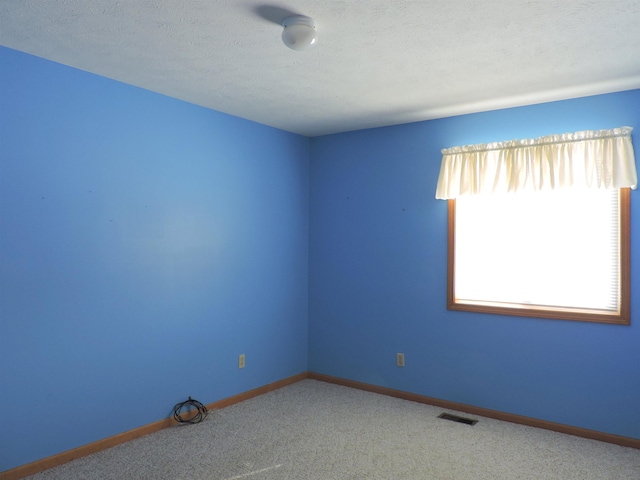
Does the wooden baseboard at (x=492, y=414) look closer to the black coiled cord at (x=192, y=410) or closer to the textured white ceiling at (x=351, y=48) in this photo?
the black coiled cord at (x=192, y=410)

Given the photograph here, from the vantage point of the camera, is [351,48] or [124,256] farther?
[124,256]

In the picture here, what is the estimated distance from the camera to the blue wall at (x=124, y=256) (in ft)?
8.87

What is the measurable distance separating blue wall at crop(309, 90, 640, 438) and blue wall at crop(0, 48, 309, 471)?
0.50m

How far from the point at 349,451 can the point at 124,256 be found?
1.95 meters

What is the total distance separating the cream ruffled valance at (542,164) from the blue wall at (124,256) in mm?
1630

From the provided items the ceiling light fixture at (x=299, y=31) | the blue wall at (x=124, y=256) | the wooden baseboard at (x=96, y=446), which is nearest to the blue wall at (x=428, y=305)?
the blue wall at (x=124, y=256)

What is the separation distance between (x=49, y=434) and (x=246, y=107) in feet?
8.51

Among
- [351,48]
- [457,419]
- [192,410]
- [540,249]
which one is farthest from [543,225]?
[192,410]

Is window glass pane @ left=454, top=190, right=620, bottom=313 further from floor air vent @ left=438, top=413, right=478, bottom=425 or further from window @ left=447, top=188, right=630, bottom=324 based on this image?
floor air vent @ left=438, top=413, right=478, bottom=425

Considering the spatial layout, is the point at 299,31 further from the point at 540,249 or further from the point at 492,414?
the point at 492,414

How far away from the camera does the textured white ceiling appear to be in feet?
7.18

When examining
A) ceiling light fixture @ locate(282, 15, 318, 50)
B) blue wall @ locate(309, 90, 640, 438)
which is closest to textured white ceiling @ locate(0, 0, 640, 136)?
ceiling light fixture @ locate(282, 15, 318, 50)

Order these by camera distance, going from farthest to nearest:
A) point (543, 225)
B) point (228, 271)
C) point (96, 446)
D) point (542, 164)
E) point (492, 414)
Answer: point (228, 271) → point (492, 414) → point (543, 225) → point (542, 164) → point (96, 446)

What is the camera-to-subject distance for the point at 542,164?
11.4ft
